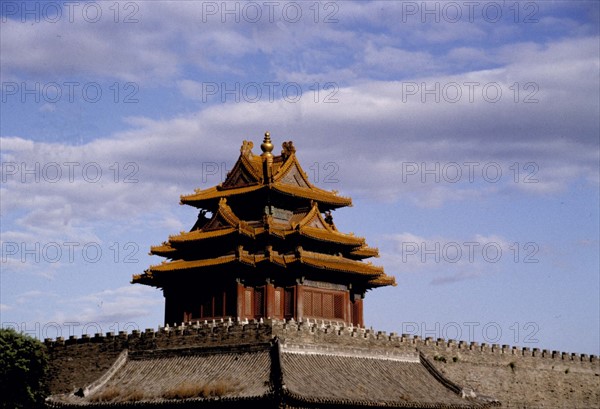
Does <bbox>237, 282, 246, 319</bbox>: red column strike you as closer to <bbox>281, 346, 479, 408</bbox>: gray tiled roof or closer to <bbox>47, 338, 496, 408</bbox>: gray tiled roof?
<bbox>47, 338, 496, 408</bbox>: gray tiled roof

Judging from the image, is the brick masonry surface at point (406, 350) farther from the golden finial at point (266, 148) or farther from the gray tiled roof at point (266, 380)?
the golden finial at point (266, 148)

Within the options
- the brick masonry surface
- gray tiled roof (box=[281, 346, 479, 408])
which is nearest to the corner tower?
the brick masonry surface

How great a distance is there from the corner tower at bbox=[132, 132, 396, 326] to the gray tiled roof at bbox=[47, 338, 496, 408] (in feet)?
17.1

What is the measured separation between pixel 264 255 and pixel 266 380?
12010mm

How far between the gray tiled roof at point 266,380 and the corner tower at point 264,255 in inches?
206

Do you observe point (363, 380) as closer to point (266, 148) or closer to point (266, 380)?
point (266, 380)

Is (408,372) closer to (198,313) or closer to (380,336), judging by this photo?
(380,336)

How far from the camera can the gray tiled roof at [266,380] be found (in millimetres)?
48375

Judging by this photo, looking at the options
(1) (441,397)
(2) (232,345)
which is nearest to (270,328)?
(2) (232,345)

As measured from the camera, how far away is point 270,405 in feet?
155

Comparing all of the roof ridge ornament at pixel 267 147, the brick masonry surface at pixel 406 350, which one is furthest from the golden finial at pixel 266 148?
the brick masonry surface at pixel 406 350

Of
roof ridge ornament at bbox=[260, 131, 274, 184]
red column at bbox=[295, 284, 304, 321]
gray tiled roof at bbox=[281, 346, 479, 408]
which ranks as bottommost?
gray tiled roof at bbox=[281, 346, 479, 408]

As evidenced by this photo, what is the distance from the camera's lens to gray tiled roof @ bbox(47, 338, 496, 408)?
159ft

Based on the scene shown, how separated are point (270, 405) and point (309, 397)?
1.71 meters
